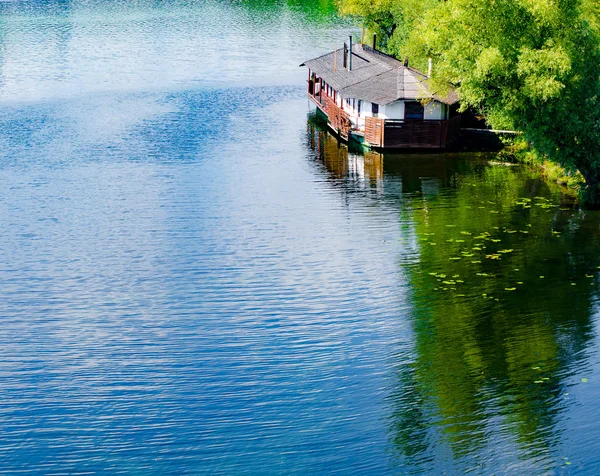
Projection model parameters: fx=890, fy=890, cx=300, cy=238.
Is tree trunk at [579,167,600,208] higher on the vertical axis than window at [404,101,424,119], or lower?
lower

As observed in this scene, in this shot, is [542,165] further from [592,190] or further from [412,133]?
[412,133]

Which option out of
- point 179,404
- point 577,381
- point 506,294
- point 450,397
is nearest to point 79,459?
point 179,404

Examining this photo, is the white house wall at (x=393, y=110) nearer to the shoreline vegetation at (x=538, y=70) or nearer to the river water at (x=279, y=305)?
the river water at (x=279, y=305)

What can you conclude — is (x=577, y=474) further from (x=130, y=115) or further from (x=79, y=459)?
(x=130, y=115)

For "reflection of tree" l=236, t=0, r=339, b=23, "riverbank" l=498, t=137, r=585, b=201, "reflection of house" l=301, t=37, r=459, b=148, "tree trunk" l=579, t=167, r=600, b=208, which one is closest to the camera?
"tree trunk" l=579, t=167, r=600, b=208

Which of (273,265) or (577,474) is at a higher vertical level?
(273,265)

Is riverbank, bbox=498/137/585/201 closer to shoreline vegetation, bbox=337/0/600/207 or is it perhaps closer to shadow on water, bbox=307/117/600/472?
shadow on water, bbox=307/117/600/472

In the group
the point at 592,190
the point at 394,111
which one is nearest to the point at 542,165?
the point at 592,190

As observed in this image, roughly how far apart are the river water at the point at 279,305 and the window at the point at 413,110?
3.64 meters

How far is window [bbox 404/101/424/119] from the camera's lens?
217 ft

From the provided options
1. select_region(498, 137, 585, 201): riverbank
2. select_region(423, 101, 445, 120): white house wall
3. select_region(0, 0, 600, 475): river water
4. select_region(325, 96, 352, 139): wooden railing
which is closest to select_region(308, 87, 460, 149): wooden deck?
select_region(423, 101, 445, 120): white house wall

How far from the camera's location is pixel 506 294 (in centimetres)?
4222

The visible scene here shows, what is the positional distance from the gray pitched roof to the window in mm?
999

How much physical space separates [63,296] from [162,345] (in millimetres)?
7540
